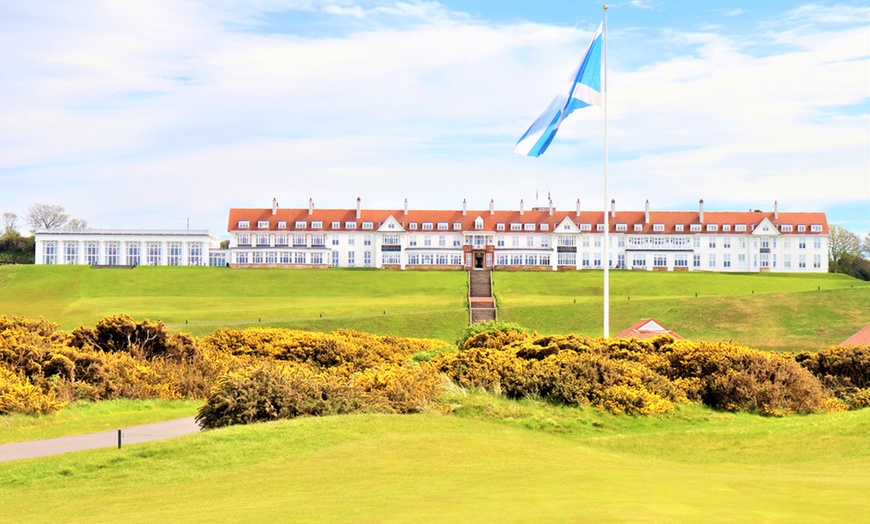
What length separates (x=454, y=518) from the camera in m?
Result: 9.42

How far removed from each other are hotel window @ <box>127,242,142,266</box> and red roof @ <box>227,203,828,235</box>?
13204mm

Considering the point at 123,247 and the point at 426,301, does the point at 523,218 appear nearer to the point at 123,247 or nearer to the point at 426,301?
the point at 426,301

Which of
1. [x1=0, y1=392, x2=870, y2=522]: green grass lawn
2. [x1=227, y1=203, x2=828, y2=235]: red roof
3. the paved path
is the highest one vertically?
[x1=227, y1=203, x2=828, y2=235]: red roof

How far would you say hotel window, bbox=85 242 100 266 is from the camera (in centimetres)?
12738

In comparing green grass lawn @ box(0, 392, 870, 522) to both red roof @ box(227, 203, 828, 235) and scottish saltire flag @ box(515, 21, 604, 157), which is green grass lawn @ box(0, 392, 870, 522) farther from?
red roof @ box(227, 203, 828, 235)

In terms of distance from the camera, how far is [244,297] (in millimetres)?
84875

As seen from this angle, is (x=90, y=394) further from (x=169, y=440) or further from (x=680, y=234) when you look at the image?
(x=680, y=234)

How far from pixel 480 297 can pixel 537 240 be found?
152 ft

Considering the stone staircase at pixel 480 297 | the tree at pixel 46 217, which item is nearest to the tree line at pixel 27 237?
the tree at pixel 46 217

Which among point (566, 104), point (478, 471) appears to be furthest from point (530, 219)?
point (478, 471)

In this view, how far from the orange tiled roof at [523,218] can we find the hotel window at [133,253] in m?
13.1

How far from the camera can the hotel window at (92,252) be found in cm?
12738

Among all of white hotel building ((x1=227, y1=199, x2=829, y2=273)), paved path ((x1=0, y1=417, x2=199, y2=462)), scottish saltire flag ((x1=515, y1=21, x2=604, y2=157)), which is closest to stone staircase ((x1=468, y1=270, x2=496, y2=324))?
white hotel building ((x1=227, y1=199, x2=829, y2=273))

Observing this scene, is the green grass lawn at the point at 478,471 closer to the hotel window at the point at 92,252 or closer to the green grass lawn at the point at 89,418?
the green grass lawn at the point at 89,418
